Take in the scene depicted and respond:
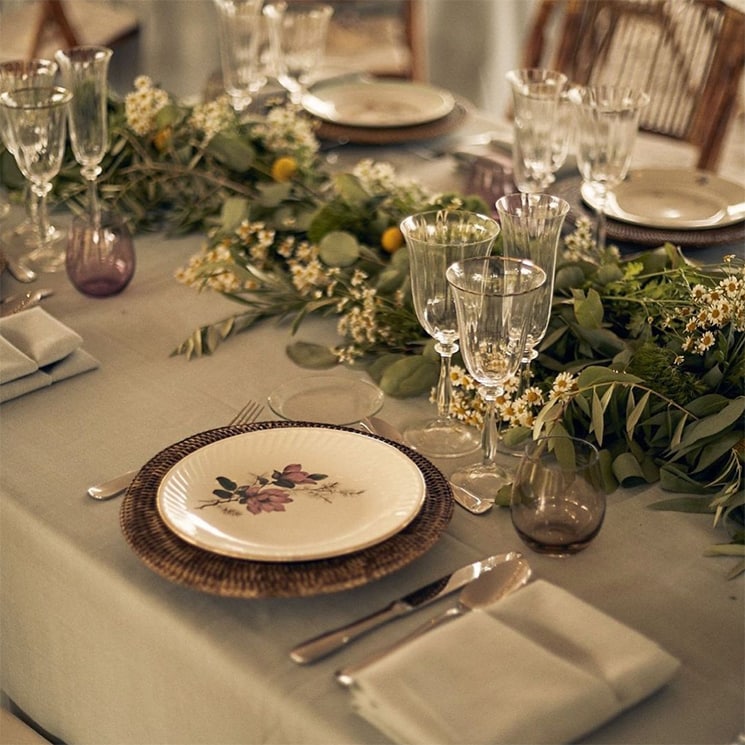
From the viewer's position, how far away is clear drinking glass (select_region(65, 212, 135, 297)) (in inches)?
53.1

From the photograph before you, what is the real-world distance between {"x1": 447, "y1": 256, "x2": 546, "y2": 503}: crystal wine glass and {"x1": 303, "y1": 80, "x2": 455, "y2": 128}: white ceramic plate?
0.99 m

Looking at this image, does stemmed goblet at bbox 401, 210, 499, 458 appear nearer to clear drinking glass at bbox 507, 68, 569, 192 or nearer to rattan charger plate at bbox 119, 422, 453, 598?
rattan charger plate at bbox 119, 422, 453, 598

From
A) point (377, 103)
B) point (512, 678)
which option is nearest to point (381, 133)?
point (377, 103)

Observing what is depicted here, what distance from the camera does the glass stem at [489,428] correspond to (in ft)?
3.19

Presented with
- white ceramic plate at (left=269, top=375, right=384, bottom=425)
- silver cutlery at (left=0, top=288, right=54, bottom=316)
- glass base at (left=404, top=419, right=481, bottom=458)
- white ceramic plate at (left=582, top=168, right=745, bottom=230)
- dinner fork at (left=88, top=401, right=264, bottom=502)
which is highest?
white ceramic plate at (left=582, top=168, right=745, bottom=230)

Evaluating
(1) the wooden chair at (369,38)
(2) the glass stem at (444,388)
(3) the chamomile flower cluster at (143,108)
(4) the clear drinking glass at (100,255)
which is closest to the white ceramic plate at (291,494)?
(2) the glass stem at (444,388)

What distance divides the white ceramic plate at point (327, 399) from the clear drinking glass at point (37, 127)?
1.58ft

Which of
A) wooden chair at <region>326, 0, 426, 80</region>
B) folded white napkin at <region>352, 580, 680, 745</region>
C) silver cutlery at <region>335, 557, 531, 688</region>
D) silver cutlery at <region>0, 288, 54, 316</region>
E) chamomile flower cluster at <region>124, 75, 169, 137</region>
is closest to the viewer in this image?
folded white napkin at <region>352, 580, 680, 745</region>

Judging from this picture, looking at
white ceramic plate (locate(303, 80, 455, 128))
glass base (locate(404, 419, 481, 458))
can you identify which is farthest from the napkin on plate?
white ceramic plate (locate(303, 80, 455, 128))

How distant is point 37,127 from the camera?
1367mm

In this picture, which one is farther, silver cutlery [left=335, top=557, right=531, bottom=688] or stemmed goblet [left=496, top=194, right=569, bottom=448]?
stemmed goblet [left=496, top=194, right=569, bottom=448]

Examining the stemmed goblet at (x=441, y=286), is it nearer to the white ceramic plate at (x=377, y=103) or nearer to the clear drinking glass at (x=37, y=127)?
the clear drinking glass at (x=37, y=127)

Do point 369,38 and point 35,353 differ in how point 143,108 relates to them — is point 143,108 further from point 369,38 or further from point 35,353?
point 369,38

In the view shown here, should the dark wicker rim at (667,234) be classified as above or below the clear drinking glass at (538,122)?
below
